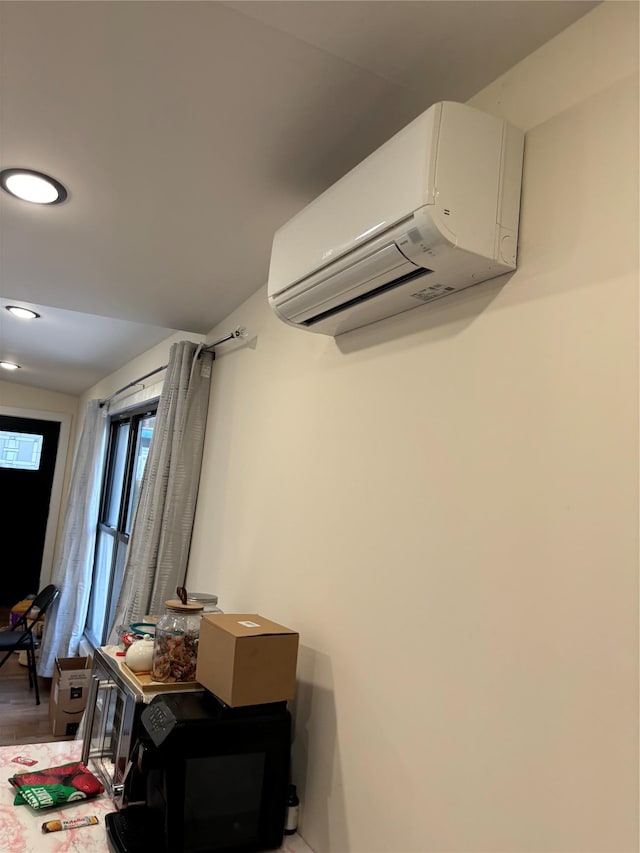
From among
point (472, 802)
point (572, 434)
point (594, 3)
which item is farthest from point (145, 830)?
point (594, 3)

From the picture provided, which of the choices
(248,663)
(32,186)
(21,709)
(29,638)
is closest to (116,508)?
(29,638)

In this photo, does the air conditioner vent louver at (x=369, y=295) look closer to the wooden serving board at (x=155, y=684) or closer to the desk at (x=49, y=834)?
the wooden serving board at (x=155, y=684)

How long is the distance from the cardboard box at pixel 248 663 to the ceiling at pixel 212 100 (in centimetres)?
111

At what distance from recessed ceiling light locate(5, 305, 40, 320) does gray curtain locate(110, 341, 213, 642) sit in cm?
118

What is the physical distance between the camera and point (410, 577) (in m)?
1.20

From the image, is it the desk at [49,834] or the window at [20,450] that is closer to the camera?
the desk at [49,834]

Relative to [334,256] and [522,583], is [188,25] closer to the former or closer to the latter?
[334,256]

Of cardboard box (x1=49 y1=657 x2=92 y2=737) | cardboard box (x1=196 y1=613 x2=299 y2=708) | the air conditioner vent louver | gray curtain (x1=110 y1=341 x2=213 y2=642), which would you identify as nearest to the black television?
cardboard box (x1=196 y1=613 x2=299 y2=708)

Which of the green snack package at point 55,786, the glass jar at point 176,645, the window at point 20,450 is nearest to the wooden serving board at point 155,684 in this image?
the glass jar at point 176,645

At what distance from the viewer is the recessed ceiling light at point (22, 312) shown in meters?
3.24

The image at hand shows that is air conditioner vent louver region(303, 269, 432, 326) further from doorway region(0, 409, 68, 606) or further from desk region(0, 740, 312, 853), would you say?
doorway region(0, 409, 68, 606)

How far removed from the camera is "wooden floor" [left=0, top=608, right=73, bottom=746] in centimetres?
348

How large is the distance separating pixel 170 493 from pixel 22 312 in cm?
161

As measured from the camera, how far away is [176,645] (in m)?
1.60
